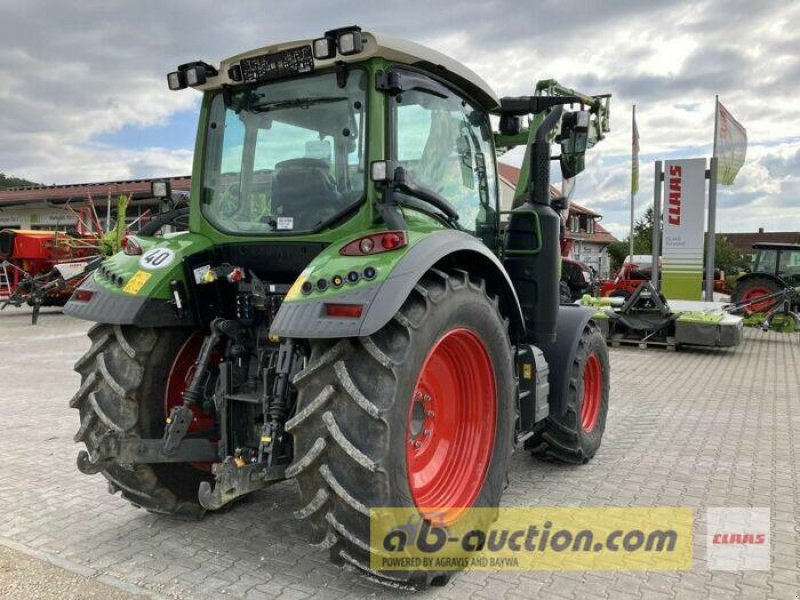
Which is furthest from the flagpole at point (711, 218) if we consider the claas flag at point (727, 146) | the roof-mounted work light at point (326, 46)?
the roof-mounted work light at point (326, 46)

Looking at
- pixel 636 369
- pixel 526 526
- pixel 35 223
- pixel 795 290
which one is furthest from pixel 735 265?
pixel 526 526

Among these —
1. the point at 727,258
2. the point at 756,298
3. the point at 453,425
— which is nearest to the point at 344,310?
the point at 453,425

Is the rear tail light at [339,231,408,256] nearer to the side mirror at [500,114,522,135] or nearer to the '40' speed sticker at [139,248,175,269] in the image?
the '40' speed sticker at [139,248,175,269]

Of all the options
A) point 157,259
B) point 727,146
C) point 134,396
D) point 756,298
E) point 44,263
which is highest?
point 727,146

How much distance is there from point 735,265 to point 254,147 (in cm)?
4429

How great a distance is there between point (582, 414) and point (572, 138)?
7.14 feet

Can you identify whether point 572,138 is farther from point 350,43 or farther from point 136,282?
point 136,282

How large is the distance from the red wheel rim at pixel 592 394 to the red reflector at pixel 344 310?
318 cm

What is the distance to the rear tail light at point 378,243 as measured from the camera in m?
2.88

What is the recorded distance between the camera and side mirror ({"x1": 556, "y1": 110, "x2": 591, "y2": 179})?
432 cm

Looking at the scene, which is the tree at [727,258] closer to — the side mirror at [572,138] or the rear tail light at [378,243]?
the side mirror at [572,138]

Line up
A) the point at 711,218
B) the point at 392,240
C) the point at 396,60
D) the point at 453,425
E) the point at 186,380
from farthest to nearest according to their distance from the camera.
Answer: the point at 711,218
the point at 186,380
the point at 453,425
the point at 396,60
the point at 392,240

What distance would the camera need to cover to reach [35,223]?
2992cm

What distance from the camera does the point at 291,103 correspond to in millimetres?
3539
